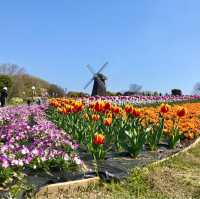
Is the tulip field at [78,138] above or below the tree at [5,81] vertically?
below

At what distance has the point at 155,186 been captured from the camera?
8.90m

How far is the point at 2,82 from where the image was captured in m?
61.0

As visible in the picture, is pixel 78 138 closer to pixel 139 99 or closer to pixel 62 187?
pixel 62 187

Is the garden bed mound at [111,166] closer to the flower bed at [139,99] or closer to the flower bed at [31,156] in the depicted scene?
the flower bed at [31,156]

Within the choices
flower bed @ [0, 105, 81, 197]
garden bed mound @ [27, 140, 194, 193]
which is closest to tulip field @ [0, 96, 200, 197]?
flower bed @ [0, 105, 81, 197]

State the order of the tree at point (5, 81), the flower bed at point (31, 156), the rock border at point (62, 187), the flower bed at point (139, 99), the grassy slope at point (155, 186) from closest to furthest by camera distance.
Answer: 1. the rock border at point (62, 187)
2. the flower bed at point (31, 156)
3. the grassy slope at point (155, 186)
4. the flower bed at point (139, 99)
5. the tree at point (5, 81)

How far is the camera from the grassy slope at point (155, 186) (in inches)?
321

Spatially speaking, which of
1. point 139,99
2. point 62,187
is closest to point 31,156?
point 62,187

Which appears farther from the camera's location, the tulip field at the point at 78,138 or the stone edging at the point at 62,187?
the tulip field at the point at 78,138

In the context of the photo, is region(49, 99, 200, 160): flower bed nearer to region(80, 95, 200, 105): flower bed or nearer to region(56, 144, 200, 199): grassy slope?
region(56, 144, 200, 199): grassy slope

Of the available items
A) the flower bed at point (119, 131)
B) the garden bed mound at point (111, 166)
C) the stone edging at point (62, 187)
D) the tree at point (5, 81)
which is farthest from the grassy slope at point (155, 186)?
the tree at point (5, 81)

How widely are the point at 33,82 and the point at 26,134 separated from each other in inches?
2718

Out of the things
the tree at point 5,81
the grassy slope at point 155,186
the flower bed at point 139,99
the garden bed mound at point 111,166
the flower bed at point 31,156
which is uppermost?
the tree at point 5,81

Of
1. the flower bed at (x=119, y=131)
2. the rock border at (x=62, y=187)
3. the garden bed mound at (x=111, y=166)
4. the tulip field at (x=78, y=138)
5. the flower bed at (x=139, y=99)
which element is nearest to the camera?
the rock border at (x=62, y=187)
